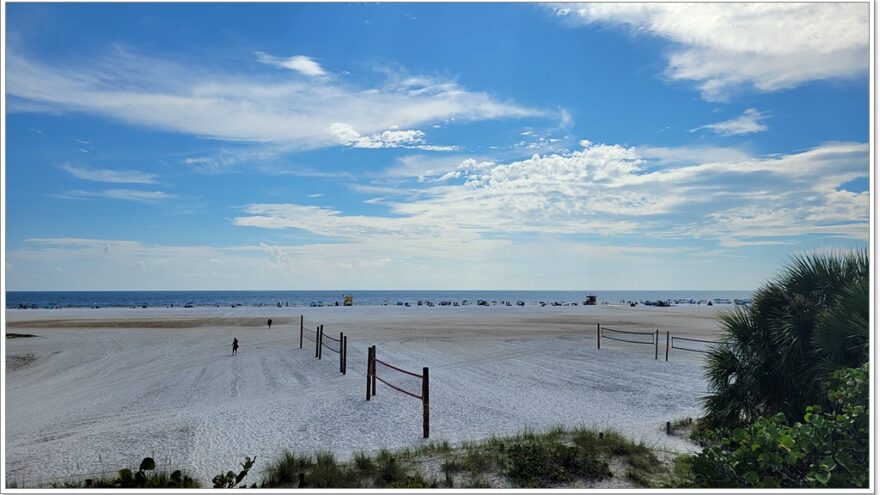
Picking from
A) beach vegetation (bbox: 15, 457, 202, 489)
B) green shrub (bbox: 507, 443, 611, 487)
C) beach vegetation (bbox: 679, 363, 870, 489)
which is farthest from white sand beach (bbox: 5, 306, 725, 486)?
beach vegetation (bbox: 679, 363, 870, 489)

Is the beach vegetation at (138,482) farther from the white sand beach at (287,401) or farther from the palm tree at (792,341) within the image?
the palm tree at (792,341)

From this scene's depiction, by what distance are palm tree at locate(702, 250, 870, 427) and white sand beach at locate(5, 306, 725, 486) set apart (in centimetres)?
142

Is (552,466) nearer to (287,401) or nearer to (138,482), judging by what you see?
(138,482)

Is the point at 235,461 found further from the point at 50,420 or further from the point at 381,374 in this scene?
the point at 381,374

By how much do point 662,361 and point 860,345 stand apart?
46.6 feet

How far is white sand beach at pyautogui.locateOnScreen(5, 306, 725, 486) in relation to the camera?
9.03 m

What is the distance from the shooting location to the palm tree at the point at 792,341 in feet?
20.5

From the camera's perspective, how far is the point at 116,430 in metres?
10.2

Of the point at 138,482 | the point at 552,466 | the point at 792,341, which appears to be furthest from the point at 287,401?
the point at 792,341

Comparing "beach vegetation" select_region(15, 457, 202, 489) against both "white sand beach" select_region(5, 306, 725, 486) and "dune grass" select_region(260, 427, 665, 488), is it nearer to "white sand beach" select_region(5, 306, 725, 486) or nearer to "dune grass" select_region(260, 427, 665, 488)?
"white sand beach" select_region(5, 306, 725, 486)

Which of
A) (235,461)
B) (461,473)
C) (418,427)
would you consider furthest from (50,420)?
(461,473)

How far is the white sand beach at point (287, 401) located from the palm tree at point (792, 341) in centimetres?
142

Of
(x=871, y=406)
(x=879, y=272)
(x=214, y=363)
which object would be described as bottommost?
(x=214, y=363)

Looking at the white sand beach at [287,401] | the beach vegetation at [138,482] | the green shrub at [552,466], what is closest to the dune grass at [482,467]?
the green shrub at [552,466]
